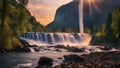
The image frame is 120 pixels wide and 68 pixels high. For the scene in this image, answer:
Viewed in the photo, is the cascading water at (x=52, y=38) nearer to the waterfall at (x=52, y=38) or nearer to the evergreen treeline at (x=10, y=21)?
the waterfall at (x=52, y=38)

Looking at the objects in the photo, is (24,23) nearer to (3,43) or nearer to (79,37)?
(3,43)

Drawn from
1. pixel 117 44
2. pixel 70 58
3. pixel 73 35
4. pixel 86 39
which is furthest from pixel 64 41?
pixel 70 58

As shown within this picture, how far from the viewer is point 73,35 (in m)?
155

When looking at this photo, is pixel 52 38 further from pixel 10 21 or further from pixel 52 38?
pixel 10 21

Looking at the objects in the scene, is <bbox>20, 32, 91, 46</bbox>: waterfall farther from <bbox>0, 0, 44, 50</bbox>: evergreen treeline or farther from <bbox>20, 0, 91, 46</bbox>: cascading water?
<bbox>0, 0, 44, 50</bbox>: evergreen treeline

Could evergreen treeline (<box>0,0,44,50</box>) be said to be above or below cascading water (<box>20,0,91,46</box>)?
above

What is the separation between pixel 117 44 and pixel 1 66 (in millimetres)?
65660

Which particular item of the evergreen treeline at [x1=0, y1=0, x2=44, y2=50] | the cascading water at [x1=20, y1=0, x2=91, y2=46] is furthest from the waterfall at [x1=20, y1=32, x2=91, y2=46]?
the evergreen treeline at [x1=0, y1=0, x2=44, y2=50]

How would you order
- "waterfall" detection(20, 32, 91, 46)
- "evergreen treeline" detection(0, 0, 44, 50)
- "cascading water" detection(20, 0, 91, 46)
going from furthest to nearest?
"cascading water" detection(20, 0, 91, 46) < "waterfall" detection(20, 32, 91, 46) < "evergreen treeline" detection(0, 0, 44, 50)

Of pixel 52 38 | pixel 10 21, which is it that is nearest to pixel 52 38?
pixel 52 38

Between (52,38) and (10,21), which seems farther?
(52,38)

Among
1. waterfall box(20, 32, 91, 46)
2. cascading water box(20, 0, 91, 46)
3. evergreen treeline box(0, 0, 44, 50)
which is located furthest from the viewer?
cascading water box(20, 0, 91, 46)

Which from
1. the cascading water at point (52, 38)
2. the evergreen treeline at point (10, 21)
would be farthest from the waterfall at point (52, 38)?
the evergreen treeline at point (10, 21)

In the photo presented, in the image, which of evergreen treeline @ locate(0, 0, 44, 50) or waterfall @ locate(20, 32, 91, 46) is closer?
evergreen treeline @ locate(0, 0, 44, 50)
